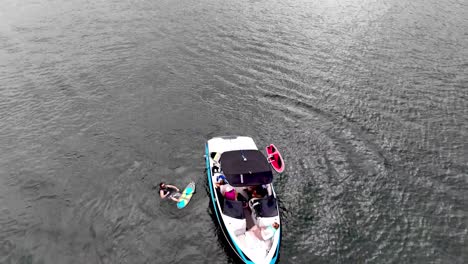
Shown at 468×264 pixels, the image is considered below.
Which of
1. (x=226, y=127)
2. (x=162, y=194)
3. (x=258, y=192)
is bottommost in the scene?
(x=162, y=194)

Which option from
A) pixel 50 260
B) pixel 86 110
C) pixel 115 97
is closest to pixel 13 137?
pixel 86 110

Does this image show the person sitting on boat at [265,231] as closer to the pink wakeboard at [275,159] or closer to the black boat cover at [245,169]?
the black boat cover at [245,169]

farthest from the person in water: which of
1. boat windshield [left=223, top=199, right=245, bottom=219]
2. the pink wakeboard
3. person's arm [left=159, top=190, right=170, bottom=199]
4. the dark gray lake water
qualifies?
the pink wakeboard

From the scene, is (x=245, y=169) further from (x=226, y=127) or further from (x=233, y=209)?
(x=226, y=127)

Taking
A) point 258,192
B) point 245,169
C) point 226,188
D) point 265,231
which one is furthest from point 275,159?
point 265,231

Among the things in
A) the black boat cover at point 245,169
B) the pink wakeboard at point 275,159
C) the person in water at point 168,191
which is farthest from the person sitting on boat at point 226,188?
the pink wakeboard at point 275,159

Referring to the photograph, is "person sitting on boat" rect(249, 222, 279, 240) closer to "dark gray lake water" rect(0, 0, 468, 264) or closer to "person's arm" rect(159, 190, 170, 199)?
"dark gray lake water" rect(0, 0, 468, 264)
